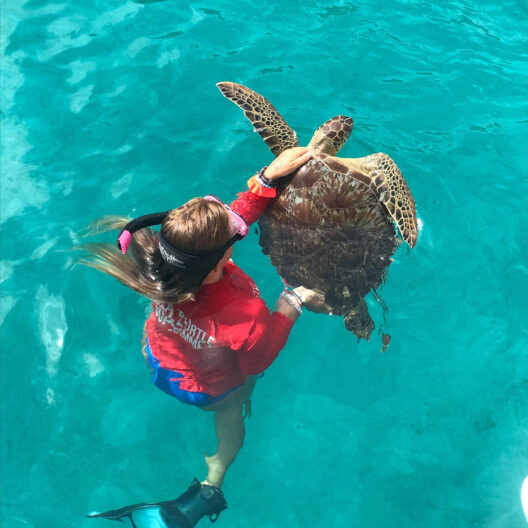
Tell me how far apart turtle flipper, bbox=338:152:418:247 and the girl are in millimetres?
407

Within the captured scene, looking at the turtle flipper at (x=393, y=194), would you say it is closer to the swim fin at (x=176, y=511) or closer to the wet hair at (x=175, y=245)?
the wet hair at (x=175, y=245)

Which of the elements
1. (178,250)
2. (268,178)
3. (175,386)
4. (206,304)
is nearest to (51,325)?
(175,386)

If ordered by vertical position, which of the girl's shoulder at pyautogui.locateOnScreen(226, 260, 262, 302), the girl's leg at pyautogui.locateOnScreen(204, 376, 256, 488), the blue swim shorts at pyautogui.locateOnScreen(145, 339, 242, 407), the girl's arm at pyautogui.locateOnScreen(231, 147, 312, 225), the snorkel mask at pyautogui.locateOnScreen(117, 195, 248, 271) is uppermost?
the snorkel mask at pyautogui.locateOnScreen(117, 195, 248, 271)

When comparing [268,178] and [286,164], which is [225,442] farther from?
[286,164]

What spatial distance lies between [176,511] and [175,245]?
5.94ft

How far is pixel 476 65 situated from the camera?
565 cm

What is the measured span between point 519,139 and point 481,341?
99.0 inches

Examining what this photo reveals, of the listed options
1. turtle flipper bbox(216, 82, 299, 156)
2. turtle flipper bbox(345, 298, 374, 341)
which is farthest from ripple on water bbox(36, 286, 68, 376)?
turtle flipper bbox(345, 298, 374, 341)

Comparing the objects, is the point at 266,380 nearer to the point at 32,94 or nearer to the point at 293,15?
the point at 32,94

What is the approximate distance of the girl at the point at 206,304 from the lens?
205 cm

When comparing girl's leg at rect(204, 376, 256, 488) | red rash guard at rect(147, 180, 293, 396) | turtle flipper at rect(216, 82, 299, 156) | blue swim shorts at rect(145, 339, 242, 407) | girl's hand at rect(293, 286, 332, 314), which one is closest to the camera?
red rash guard at rect(147, 180, 293, 396)

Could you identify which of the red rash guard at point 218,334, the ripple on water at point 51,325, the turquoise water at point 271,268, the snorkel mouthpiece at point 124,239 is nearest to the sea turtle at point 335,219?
the red rash guard at point 218,334

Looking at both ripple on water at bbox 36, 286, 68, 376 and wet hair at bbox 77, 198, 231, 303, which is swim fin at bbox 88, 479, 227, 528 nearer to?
ripple on water at bbox 36, 286, 68, 376

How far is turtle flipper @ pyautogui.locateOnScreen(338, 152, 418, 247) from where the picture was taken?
2.83 m
